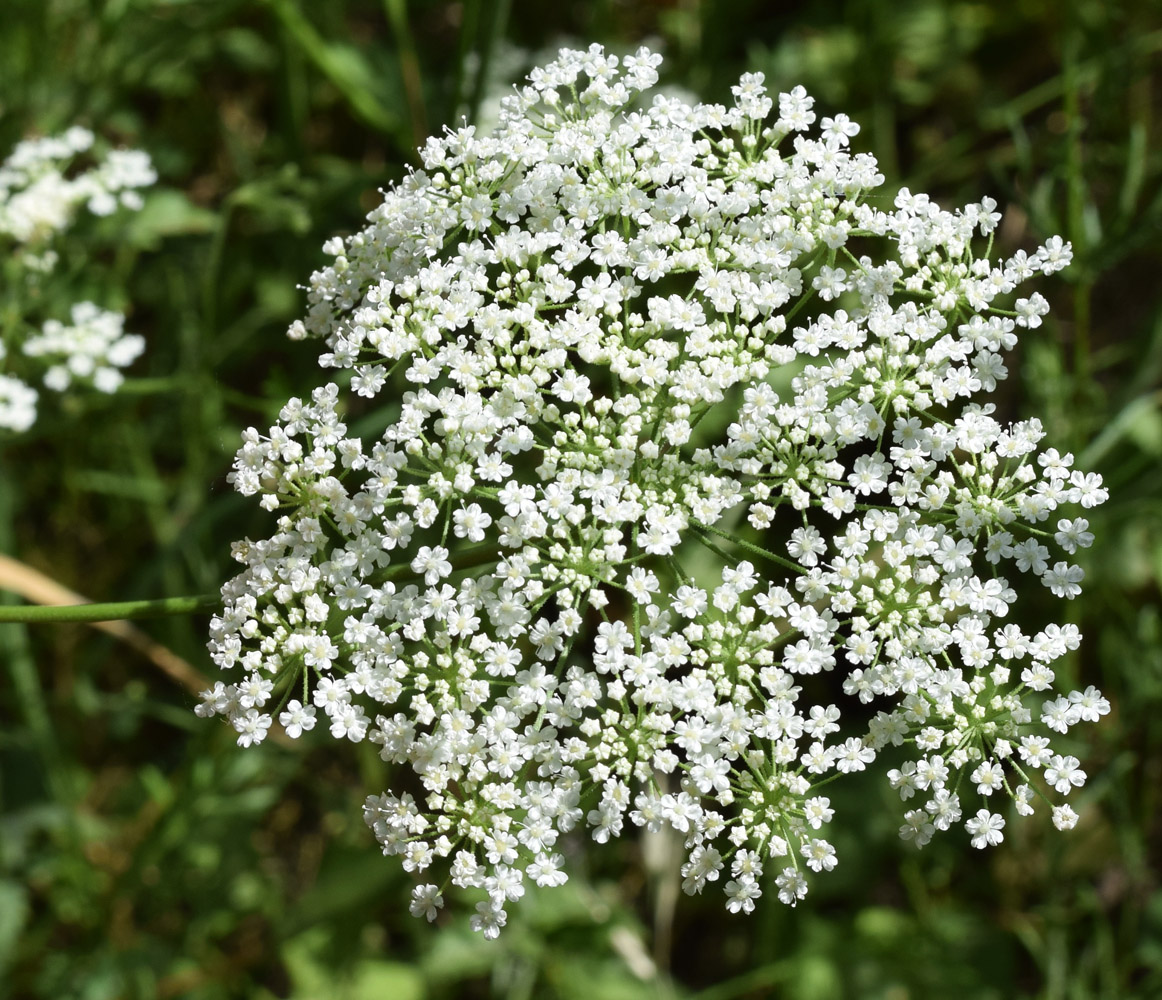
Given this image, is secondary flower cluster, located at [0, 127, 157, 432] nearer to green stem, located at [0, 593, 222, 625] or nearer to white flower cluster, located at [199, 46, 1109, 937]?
green stem, located at [0, 593, 222, 625]

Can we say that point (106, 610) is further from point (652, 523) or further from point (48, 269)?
point (48, 269)

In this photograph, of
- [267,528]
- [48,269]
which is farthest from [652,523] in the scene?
[48,269]

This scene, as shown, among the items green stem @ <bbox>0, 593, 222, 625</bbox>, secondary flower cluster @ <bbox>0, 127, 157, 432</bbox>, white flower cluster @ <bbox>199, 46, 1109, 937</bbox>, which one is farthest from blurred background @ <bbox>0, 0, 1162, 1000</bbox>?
white flower cluster @ <bbox>199, 46, 1109, 937</bbox>

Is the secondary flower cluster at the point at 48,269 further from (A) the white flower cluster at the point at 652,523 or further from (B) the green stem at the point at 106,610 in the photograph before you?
(A) the white flower cluster at the point at 652,523

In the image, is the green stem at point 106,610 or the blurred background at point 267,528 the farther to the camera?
the blurred background at point 267,528

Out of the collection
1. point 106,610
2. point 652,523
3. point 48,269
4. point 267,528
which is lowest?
point 652,523

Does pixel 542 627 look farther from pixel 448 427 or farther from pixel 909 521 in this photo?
pixel 909 521

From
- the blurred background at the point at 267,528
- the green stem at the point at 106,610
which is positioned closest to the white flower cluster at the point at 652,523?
the green stem at the point at 106,610

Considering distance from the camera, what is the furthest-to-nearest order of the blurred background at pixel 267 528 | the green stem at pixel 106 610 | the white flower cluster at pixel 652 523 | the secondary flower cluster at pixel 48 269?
the blurred background at pixel 267 528
the secondary flower cluster at pixel 48 269
the green stem at pixel 106 610
the white flower cluster at pixel 652 523
